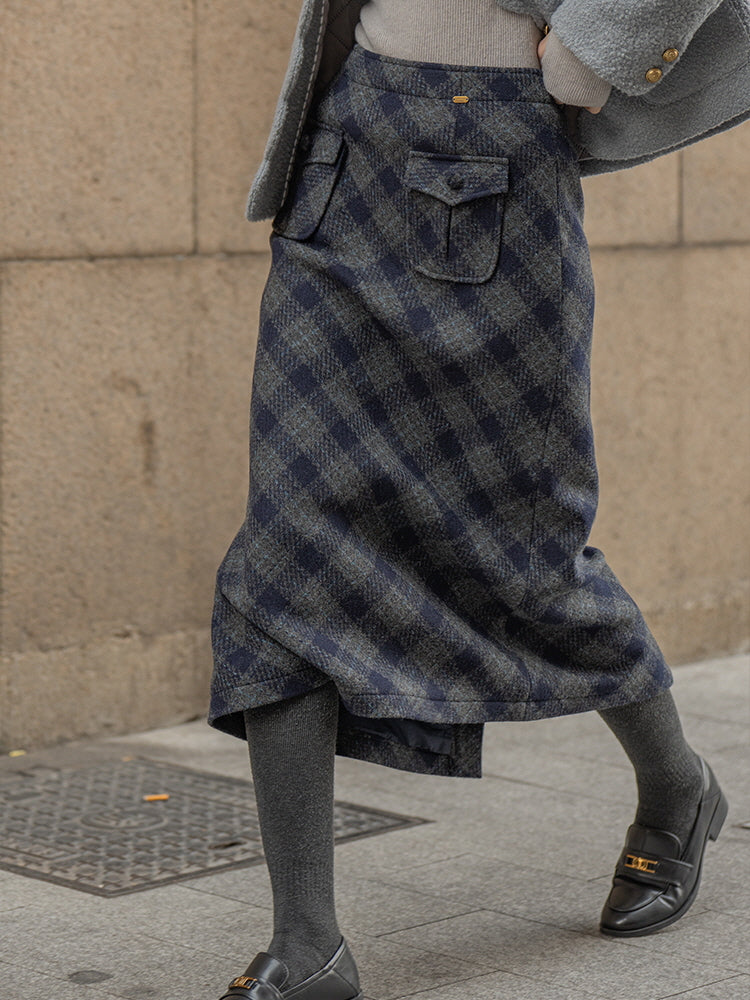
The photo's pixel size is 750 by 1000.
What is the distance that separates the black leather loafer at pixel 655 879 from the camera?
10.3ft

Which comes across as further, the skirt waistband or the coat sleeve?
the skirt waistband

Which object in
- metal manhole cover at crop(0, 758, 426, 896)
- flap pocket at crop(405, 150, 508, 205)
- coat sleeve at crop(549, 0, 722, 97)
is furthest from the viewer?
metal manhole cover at crop(0, 758, 426, 896)

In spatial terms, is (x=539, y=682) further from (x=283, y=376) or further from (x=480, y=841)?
(x=480, y=841)

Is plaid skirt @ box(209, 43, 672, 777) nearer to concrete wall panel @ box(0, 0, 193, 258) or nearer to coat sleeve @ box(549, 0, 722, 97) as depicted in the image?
coat sleeve @ box(549, 0, 722, 97)

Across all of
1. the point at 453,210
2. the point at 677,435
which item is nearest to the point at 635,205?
the point at 677,435

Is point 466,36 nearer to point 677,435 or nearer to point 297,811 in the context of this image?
point 297,811

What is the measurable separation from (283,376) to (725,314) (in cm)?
336

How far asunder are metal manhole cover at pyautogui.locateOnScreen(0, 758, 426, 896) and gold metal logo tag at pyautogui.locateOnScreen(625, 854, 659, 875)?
Result: 0.77 meters

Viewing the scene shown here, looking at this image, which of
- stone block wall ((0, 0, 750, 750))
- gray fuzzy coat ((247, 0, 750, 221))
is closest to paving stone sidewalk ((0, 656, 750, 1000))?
stone block wall ((0, 0, 750, 750))

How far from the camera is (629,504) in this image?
218 inches

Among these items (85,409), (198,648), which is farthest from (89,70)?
(198,648)

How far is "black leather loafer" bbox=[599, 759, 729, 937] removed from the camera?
3.15 metres

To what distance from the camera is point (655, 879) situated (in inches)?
125

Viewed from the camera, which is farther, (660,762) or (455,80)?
(660,762)
